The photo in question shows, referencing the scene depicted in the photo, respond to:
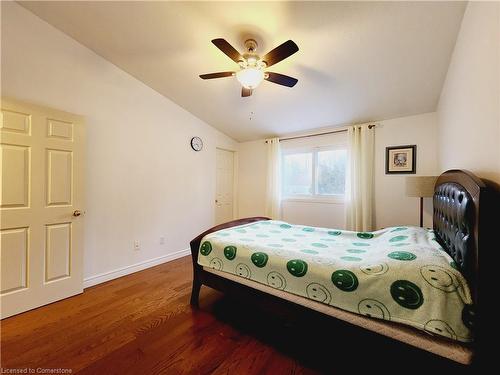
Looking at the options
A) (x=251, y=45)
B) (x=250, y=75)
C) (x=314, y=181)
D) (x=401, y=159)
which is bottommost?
(x=314, y=181)

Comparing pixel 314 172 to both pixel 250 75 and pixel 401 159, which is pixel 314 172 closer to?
pixel 401 159

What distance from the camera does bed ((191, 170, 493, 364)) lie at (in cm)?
105

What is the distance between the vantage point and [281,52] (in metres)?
1.75

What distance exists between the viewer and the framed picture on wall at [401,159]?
2988mm

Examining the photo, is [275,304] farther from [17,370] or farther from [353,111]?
[353,111]

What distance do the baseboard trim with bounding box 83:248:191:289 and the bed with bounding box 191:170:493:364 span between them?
1.32m

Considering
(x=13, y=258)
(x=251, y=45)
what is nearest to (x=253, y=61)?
(x=251, y=45)

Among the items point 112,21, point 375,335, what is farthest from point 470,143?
point 112,21

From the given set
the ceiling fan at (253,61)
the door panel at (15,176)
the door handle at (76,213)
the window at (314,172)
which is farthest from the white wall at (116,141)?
the window at (314,172)

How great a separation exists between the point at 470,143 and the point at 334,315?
5.22 ft

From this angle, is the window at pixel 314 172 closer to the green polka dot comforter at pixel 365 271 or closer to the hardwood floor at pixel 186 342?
the green polka dot comforter at pixel 365 271

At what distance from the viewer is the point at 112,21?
214 cm

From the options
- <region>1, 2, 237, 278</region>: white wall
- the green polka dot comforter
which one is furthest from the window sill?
<region>1, 2, 237, 278</region>: white wall

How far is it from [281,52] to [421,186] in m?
2.19
